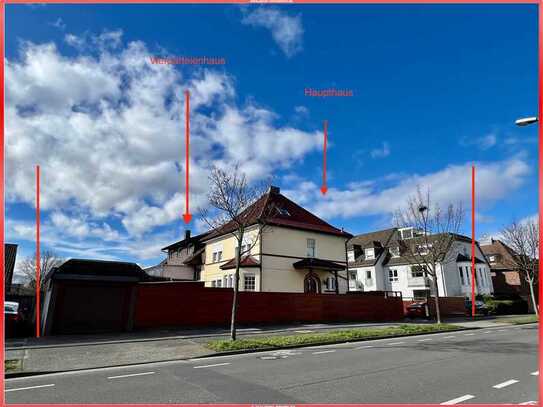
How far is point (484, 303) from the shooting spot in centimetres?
3638

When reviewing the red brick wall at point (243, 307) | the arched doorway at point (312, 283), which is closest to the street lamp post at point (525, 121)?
the red brick wall at point (243, 307)

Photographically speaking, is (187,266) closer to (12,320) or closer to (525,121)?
(12,320)

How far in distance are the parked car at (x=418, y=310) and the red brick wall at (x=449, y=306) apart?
2.08 ft

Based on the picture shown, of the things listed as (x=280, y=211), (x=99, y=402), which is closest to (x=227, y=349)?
(x=99, y=402)

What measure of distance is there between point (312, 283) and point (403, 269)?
19.4m

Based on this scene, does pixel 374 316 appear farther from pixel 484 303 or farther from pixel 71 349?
pixel 71 349

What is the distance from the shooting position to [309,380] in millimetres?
7852

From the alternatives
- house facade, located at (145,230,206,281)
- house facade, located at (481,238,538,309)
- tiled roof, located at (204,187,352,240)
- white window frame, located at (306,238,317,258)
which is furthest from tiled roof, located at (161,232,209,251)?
house facade, located at (481,238,538,309)

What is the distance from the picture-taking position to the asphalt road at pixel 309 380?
6.56 meters

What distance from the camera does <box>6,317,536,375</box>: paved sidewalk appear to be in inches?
413

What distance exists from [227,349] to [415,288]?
3679cm

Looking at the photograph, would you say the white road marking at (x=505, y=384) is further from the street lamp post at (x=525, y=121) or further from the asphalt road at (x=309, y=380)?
the street lamp post at (x=525, y=121)

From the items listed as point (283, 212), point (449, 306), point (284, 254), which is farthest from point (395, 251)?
point (284, 254)

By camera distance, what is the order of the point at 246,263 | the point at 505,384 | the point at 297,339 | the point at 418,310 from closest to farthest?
the point at 505,384 → the point at 297,339 → the point at 246,263 → the point at 418,310
